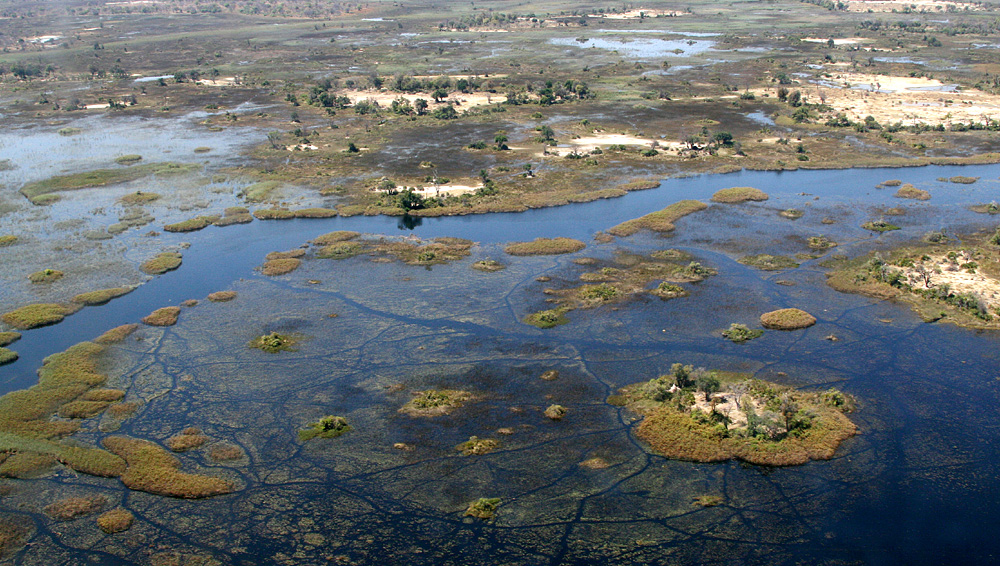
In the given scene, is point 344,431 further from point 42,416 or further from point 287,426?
point 42,416

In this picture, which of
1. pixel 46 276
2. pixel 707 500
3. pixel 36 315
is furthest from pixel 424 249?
pixel 707 500

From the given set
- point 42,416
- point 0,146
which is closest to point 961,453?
point 42,416

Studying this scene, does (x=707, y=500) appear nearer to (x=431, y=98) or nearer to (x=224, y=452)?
(x=224, y=452)

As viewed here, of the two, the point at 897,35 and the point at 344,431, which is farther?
the point at 897,35

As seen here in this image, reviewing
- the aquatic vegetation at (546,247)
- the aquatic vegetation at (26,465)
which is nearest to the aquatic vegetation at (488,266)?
the aquatic vegetation at (546,247)

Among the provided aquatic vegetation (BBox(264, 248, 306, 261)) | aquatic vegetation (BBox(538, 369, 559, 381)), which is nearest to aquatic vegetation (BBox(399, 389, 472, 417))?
aquatic vegetation (BBox(538, 369, 559, 381))

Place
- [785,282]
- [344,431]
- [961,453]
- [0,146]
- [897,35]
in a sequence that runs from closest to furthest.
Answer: [961,453], [344,431], [785,282], [0,146], [897,35]

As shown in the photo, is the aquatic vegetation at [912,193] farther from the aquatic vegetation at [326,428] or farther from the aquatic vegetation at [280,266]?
the aquatic vegetation at [326,428]
